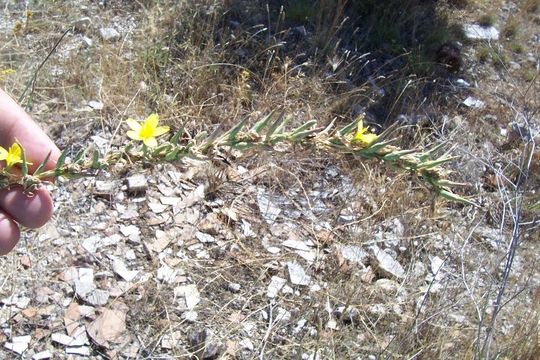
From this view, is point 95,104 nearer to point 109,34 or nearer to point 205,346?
point 109,34

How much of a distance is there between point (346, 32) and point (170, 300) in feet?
7.08

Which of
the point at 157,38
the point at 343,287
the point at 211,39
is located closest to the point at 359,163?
the point at 343,287

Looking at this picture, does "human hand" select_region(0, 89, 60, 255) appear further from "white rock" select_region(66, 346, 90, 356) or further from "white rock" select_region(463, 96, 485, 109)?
"white rock" select_region(463, 96, 485, 109)

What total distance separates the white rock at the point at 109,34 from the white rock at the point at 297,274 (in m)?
1.66

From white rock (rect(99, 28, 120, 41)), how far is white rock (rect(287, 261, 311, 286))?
166 centimetres

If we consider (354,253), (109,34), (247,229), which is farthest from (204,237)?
(109,34)

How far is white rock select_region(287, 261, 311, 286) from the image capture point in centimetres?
237

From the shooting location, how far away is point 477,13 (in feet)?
13.8

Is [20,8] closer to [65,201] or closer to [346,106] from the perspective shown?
[65,201]

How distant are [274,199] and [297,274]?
0.42 metres

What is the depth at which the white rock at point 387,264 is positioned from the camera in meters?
2.49

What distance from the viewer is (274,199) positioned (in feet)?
8.75

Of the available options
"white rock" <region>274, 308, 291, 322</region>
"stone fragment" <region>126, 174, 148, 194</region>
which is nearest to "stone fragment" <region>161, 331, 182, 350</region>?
"white rock" <region>274, 308, 291, 322</region>

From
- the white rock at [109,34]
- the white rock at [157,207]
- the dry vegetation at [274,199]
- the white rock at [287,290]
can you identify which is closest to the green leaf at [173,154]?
the dry vegetation at [274,199]
